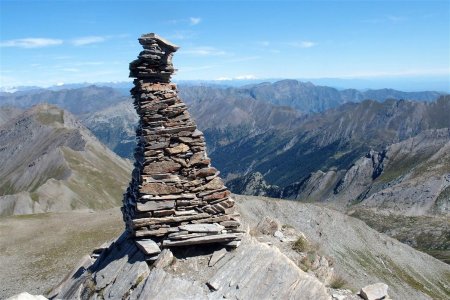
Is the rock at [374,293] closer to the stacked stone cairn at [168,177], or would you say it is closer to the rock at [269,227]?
the stacked stone cairn at [168,177]

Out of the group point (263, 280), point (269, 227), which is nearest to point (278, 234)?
point (269, 227)

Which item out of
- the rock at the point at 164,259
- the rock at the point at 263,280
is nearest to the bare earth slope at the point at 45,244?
the rock at the point at 164,259

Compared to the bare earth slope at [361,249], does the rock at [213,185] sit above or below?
above

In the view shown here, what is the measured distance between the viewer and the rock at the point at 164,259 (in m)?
20.1

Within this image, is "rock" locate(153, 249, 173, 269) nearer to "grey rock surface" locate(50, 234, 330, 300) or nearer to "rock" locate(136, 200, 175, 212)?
"grey rock surface" locate(50, 234, 330, 300)

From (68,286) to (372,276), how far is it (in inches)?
2223

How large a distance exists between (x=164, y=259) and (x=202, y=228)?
216cm

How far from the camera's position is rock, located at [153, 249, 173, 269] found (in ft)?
66.0

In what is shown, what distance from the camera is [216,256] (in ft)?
67.8

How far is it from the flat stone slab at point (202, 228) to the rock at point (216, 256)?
0.95 metres


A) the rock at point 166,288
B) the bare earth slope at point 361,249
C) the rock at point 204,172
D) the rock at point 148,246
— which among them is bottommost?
the bare earth slope at point 361,249

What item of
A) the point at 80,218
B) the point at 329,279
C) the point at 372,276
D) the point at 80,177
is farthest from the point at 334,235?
the point at 80,177

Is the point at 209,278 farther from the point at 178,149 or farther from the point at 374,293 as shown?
the point at 374,293

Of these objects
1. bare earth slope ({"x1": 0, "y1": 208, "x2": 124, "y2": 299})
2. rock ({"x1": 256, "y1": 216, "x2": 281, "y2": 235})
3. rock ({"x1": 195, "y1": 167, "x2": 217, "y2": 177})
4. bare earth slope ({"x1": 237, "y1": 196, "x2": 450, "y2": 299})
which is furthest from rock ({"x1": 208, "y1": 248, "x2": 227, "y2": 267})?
bare earth slope ({"x1": 237, "y1": 196, "x2": 450, "y2": 299})
